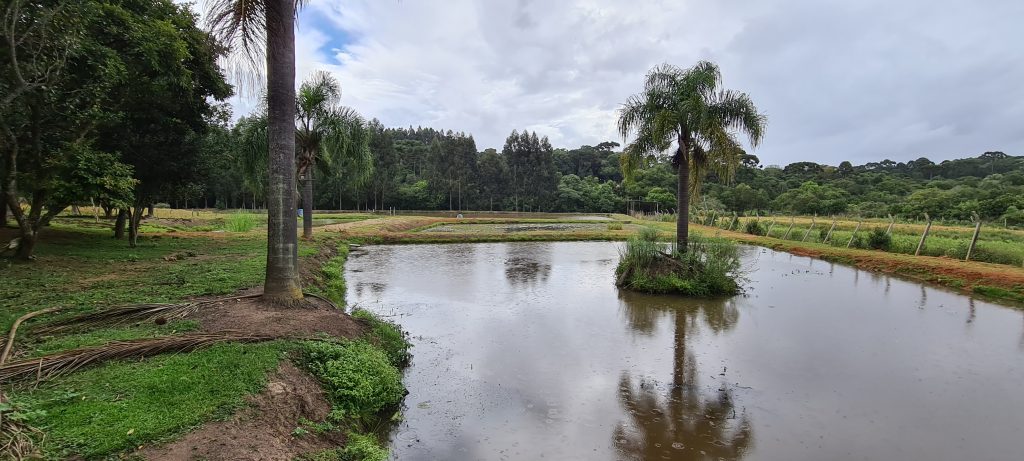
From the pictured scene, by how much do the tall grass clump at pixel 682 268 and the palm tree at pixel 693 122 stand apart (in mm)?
587

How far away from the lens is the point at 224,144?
18359 millimetres

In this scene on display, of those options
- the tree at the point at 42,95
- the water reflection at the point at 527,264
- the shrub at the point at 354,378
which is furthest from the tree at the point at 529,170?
the shrub at the point at 354,378

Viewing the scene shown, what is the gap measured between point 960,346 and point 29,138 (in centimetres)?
2001

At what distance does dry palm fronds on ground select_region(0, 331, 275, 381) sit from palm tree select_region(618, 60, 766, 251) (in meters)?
11.2

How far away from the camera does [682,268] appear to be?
1312cm

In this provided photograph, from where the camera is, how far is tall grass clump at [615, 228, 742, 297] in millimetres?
12773

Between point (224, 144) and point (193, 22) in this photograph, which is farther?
point (224, 144)

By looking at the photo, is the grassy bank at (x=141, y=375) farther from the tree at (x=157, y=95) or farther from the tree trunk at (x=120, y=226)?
the tree trunk at (x=120, y=226)

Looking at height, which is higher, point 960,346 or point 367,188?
point 367,188

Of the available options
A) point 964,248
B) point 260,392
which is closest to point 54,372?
point 260,392

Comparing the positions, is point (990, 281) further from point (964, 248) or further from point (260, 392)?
point (260, 392)

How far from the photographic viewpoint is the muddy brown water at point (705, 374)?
527cm

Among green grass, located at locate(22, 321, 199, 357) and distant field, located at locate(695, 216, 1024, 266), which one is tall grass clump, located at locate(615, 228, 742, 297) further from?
green grass, located at locate(22, 321, 199, 357)

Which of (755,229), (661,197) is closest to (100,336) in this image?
(755,229)
